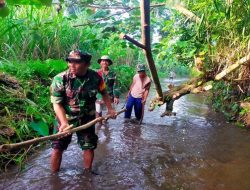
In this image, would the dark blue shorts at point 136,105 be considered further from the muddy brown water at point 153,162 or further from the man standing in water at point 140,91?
the muddy brown water at point 153,162

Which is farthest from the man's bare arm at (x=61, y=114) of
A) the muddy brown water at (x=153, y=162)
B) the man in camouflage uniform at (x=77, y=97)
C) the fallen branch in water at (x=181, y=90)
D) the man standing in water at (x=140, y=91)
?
the man standing in water at (x=140, y=91)

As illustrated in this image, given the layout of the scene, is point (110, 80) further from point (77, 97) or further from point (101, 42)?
point (77, 97)

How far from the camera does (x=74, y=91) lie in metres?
3.75

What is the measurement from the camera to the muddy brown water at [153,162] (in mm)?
3709

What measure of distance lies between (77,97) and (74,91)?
8cm

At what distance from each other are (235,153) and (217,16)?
2.53m

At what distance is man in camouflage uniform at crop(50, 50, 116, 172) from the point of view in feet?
12.0

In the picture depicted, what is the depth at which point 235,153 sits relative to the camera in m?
5.00

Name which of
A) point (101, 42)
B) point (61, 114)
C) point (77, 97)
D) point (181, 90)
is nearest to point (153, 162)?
point (77, 97)

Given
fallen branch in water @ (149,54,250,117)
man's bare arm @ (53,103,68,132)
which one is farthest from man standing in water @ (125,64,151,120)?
man's bare arm @ (53,103,68,132)

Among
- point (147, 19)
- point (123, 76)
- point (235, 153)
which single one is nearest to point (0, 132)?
point (147, 19)

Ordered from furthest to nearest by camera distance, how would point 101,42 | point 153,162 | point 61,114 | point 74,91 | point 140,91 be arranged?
point 140,91
point 101,42
point 153,162
point 74,91
point 61,114

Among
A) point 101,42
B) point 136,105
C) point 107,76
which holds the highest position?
point 101,42

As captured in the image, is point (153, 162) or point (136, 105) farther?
point (136, 105)
